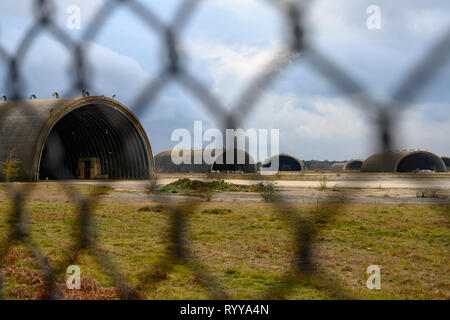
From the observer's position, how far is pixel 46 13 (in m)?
2.13

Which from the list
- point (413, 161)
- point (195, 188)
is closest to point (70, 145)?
point (195, 188)

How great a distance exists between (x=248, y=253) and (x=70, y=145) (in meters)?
27.1

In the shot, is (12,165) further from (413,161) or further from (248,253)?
(413,161)

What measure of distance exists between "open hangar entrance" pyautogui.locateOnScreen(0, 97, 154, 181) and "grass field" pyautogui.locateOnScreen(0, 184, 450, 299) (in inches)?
436

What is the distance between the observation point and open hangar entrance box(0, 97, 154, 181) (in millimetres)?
21297

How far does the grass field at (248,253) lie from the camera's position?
374 centimetres

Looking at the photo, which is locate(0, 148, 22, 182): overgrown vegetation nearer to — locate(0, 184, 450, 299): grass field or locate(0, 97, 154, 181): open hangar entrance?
locate(0, 97, 154, 181): open hangar entrance

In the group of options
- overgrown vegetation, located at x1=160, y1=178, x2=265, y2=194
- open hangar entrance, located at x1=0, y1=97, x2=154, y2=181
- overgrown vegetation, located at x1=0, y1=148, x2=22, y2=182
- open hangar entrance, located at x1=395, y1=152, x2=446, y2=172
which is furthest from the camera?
open hangar entrance, located at x1=0, y1=97, x2=154, y2=181

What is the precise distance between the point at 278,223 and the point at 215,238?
2.46 m

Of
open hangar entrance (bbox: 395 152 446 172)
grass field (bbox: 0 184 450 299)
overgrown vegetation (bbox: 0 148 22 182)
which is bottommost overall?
grass field (bbox: 0 184 450 299)

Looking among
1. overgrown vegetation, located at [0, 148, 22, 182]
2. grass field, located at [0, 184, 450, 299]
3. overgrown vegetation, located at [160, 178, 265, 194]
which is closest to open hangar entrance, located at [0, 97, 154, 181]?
overgrown vegetation, located at [0, 148, 22, 182]

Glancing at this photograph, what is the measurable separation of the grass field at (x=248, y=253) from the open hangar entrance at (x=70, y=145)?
1108 centimetres

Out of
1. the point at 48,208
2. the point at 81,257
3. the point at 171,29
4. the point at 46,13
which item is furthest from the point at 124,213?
the point at 171,29
